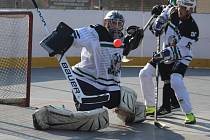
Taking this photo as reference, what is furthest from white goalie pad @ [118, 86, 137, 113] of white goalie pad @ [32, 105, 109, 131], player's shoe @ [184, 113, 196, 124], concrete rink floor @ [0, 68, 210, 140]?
player's shoe @ [184, 113, 196, 124]

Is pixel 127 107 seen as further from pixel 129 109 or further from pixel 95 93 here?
pixel 95 93

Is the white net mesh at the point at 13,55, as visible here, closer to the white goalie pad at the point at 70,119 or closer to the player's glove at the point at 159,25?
the white goalie pad at the point at 70,119

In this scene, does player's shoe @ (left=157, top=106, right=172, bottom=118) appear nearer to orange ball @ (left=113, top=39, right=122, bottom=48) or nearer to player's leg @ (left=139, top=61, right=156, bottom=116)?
player's leg @ (left=139, top=61, right=156, bottom=116)

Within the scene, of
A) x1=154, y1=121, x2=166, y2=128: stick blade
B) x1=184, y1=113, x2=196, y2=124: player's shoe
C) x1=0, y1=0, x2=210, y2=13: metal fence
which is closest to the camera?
x1=154, y1=121, x2=166, y2=128: stick blade

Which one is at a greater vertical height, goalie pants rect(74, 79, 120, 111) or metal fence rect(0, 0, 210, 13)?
metal fence rect(0, 0, 210, 13)

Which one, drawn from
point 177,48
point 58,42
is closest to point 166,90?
point 177,48

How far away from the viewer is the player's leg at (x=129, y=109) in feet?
23.4

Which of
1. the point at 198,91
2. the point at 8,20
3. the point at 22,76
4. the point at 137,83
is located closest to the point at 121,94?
the point at 22,76

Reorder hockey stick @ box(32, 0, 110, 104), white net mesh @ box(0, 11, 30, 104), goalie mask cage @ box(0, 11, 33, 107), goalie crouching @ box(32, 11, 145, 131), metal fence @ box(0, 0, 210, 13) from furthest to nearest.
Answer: metal fence @ box(0, 0, 210, 13) → white net mesh @ box(0, 11, 30, 104) → goalie mask cage @ box(0, 11, 33, 107) → hockey stick @ box(32, 0, 110, 104) → goalie crouching @ box(32, 11, 145, 131)

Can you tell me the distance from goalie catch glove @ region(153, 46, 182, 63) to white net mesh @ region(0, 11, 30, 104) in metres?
2.17

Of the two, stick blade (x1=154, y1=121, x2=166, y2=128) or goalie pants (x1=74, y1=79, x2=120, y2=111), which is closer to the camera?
goalie pants (x1=74, y1=79, x2=120, y2=111)

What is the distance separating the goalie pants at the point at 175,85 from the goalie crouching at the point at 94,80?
1.49ft

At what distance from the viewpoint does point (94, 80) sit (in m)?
7.05

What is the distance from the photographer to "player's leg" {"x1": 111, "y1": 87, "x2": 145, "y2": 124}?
7.12 meters
